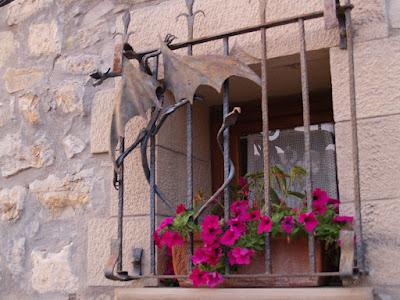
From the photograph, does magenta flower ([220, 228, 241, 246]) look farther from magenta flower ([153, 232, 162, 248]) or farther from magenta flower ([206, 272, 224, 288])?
magenta flower ([153, 232, 162, 248])

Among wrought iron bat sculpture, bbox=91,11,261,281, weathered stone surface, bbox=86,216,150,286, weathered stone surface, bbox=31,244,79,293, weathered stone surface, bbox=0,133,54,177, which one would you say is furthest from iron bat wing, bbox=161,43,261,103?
weathered stone surface, bbox=31,244,79,293

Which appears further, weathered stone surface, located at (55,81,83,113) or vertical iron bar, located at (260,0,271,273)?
weathered stone surface, located at (55,81,83,113)

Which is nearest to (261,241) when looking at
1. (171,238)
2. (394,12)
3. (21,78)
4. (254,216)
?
(254,216)

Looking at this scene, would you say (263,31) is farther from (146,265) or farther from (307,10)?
(146,265)

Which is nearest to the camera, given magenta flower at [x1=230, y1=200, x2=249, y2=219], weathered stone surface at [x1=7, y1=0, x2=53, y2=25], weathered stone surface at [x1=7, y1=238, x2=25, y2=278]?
magenta flower at [x1=230, y1=200, x2=249, y2=219]

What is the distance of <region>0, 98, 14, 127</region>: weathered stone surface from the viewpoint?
9.36ft

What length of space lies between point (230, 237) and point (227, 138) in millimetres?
337

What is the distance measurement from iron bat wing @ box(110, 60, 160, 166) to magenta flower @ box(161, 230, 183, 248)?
331mm

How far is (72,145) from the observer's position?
265cm

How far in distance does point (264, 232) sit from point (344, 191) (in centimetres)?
28

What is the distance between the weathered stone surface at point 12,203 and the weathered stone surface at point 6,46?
1.87 feet

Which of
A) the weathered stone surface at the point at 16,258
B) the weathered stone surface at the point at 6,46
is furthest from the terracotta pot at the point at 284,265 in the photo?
the weathered stone surface at the point at 6,46

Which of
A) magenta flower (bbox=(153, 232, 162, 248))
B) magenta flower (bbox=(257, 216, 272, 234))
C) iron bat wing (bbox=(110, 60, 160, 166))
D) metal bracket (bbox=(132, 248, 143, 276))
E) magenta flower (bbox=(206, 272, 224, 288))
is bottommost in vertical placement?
magenta flower (bbox=(206, 272, 224, 288))

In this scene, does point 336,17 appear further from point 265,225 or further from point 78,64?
point 78,64
